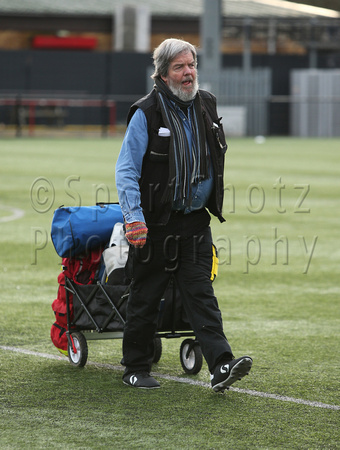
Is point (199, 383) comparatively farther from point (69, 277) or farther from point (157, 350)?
point (69, 277)

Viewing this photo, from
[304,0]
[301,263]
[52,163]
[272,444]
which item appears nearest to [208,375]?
[272,444]

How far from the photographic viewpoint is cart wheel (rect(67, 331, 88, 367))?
5.98 meters

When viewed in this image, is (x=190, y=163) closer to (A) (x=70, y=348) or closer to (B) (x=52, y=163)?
(A) (x=70, y=348)

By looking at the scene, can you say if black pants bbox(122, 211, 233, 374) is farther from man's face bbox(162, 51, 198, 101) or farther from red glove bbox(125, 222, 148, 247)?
man's face bbox(162, 51, 198, 101)

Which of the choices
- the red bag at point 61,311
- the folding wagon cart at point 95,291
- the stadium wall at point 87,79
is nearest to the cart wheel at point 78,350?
the folding wagon cart at point 95,291

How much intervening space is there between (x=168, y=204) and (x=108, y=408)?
A: 3.85 feet

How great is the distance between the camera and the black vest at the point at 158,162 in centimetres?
532

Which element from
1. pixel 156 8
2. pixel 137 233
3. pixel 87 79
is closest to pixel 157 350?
pixel 137 233

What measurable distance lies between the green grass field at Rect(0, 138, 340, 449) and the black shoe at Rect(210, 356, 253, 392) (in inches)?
4.0

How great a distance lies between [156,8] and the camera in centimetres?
5106

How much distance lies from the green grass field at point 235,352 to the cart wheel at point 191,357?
2.6 inches

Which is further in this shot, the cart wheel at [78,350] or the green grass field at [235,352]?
the cart wheel at [78,350]

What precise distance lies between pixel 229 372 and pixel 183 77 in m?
1.65

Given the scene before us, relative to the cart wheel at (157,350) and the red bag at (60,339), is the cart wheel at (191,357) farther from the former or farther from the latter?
the red bag at (60,339)
